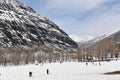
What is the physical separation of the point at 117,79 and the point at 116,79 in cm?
18

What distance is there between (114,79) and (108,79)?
3.57 ft

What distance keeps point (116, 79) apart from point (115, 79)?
19 cm

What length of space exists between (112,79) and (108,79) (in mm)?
799

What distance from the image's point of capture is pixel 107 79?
48000 mm

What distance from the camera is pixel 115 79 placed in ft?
157

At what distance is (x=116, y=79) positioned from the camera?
1886 inches

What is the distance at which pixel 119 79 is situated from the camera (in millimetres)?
47781

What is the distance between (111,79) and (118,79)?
1.27m

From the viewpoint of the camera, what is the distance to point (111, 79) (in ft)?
159

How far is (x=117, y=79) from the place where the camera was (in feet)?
157

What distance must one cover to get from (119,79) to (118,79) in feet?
0.58

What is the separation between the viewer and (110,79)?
4806 centimetres

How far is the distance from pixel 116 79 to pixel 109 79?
1253 millimetres

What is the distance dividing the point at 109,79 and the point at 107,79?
363 millimetres
